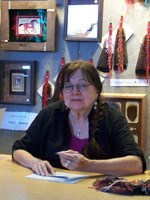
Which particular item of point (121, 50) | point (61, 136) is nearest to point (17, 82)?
point (121, 50)

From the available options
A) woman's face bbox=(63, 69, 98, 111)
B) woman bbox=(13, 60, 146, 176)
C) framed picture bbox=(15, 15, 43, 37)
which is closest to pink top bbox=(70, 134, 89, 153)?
woman bbox=(13, 60, 146, 176)

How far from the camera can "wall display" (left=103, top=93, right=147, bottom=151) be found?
2455mm

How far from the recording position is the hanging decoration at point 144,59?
2.42 meters

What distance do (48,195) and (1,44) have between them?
1.70 meters

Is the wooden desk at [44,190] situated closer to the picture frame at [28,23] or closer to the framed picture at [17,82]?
the framed picture at [17,82]

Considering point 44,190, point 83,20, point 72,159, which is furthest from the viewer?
point 83,20

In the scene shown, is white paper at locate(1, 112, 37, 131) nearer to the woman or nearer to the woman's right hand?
the woman

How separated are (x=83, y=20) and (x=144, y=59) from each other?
51 cm

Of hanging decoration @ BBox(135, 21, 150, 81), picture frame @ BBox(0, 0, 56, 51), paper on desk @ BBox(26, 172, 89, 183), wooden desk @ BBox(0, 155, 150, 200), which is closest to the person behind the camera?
wooden desk @ BBox(0, 155, 150, 200)

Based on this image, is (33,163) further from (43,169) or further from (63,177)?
(63,177)

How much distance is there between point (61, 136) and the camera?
6.30ft

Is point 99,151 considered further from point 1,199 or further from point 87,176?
point 1,199

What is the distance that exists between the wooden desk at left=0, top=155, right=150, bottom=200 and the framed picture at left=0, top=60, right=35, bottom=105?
3.76 feet

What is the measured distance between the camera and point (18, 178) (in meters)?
1.56
